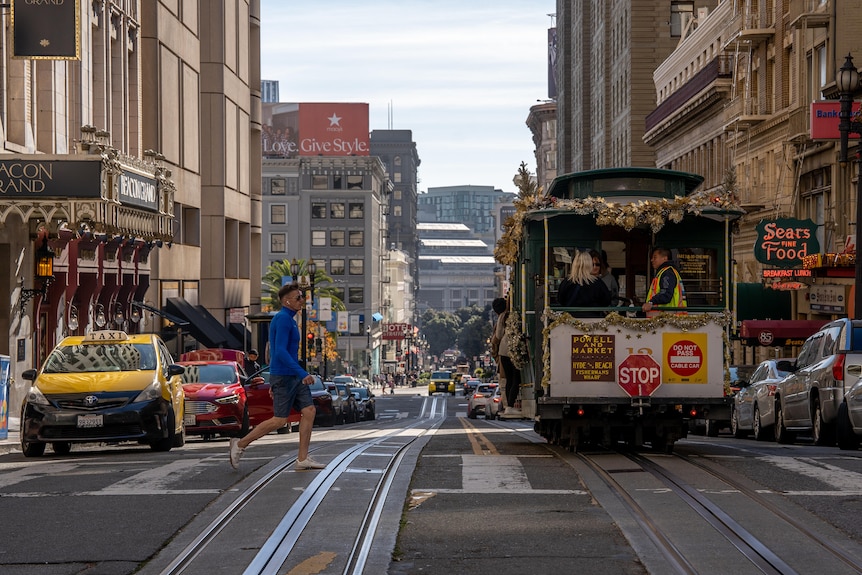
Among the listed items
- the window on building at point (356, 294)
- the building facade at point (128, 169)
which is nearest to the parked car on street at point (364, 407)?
the building facade at point (128, 169)

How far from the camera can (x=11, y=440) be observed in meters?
23.7

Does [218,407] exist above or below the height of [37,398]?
A: below

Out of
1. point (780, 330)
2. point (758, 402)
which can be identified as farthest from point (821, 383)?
point (780, 330)

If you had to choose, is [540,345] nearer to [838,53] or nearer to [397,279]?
[838,53]

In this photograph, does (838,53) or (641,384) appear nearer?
(641,384)

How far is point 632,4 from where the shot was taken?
82188 mm

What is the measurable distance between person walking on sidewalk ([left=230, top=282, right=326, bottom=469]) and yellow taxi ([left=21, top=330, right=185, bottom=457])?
497 centimetres

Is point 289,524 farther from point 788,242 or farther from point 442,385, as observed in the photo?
point 442,385

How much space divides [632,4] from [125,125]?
4596 centimetres

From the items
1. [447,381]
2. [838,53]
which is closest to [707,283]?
[838,53]

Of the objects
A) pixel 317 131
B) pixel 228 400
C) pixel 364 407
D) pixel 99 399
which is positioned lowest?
pixel 364 407

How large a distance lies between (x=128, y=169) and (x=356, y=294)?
115004 mm

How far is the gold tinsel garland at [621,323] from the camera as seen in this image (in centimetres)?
1598

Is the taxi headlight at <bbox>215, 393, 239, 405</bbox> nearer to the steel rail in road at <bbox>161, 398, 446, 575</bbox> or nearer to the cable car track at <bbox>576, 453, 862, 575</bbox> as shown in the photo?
the steel rail in road at <bbox>161, 398, 446, 575</bbox>
